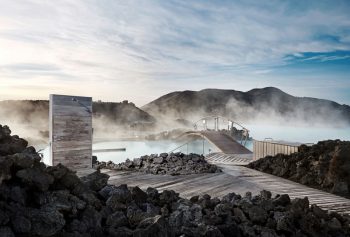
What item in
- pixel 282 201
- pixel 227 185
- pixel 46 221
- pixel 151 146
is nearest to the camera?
pixel 46 221

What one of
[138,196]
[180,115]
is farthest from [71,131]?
[180,115]

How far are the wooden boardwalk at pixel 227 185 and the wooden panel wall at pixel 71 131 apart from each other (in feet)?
2.70

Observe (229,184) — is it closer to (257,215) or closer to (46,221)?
(257,215)

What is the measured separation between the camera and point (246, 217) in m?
4.75

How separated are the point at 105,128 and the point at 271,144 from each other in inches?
1164

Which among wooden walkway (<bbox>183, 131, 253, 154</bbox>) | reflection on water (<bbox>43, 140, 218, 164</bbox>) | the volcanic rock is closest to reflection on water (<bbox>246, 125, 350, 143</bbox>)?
reflection on water (<bbox>43, 140, 218, 164</bbox>)

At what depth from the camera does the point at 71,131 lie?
8.18 meters

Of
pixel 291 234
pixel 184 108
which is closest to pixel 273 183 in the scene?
pixel 291 234

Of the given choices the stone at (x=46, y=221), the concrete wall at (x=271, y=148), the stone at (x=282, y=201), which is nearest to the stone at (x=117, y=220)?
the stone at (x=46, y=221)

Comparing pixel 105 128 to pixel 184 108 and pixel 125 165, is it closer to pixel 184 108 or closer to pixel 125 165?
pixel 184 108

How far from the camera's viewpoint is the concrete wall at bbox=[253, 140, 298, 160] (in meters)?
10.2

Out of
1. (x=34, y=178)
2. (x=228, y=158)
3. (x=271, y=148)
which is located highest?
(x=34, y=178)

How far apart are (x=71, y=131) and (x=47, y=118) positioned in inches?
1396

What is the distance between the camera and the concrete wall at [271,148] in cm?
1022
